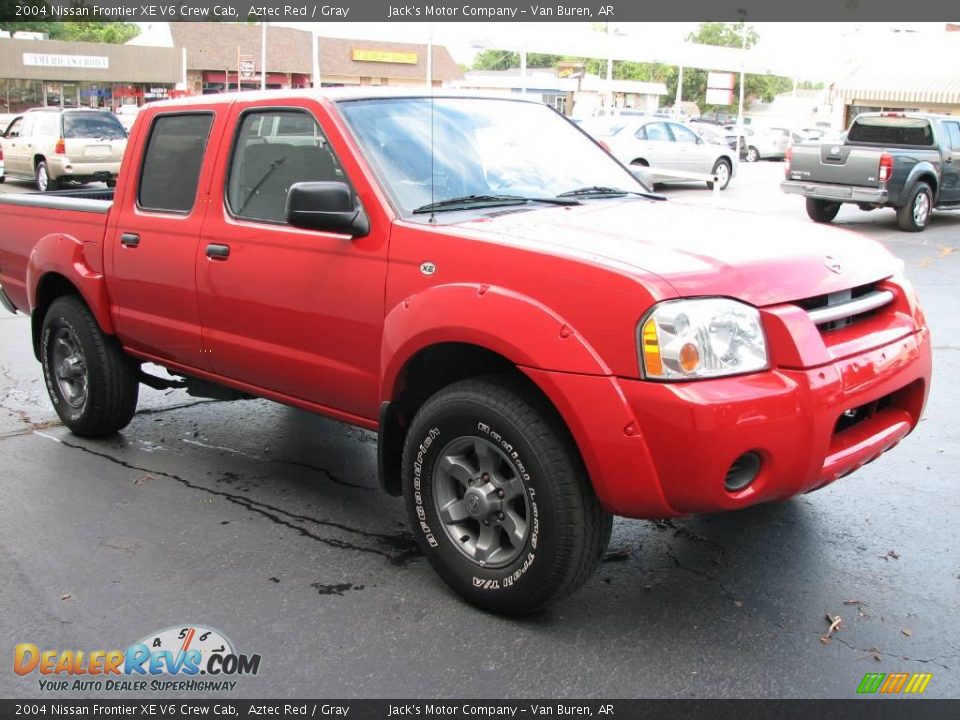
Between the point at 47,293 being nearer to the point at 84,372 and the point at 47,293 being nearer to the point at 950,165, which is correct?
the point at 84,372

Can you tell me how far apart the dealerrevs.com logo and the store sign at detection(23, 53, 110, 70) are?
151 ft

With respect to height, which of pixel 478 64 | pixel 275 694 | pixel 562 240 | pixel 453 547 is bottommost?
pixel 275 694

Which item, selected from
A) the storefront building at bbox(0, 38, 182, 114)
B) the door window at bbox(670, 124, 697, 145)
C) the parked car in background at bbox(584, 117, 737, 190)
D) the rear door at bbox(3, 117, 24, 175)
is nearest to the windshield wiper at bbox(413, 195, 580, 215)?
the parked car in background at bbox(584, 117, 737, 190)

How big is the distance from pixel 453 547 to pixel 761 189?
22633 mm

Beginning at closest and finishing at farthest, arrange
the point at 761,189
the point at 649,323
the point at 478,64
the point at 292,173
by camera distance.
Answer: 1. the point at 649,323
2. the point at 292,173
3. the point at 761,189
4. the point at 478,64

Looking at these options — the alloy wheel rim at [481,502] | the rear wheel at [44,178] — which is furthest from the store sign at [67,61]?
the alloy wheel rim at [481,502]

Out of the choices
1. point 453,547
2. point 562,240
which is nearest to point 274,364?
point 453,547

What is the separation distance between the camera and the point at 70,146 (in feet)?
66.2

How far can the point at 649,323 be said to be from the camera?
3.03m

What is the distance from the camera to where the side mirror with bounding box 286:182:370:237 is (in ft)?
12.2

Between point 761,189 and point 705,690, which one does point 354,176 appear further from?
point 761,189

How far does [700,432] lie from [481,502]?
0.91 metres

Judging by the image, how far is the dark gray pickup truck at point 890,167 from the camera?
1561 cm

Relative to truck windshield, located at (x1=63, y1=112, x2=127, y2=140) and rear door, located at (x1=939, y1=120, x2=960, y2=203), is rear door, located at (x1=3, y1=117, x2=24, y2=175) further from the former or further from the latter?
rear door, located at (x1=939, y1=120, x2=960, y2=203)
